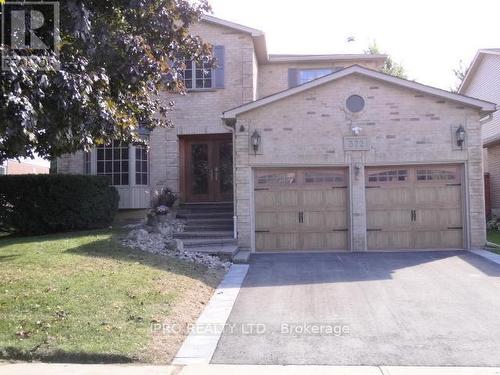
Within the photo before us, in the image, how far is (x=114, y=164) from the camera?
669 inches

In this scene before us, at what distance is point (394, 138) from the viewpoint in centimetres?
1397

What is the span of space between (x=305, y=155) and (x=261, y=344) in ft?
27.4

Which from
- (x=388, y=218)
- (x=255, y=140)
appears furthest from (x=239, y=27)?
(x=388, y=218)

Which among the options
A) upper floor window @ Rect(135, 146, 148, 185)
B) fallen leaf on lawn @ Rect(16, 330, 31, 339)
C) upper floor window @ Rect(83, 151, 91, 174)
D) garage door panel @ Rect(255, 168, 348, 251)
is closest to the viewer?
fallen leaf on lawn @ Rect(16, 330, 31, 339)

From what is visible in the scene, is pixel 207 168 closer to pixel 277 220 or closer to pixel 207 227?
pixel 207 227

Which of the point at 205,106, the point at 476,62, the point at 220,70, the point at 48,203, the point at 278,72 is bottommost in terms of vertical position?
the point at 48,203

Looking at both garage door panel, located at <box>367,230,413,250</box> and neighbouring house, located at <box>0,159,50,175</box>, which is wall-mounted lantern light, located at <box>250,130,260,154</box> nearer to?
garage door panel, located at <box>367,230,413,250</box>

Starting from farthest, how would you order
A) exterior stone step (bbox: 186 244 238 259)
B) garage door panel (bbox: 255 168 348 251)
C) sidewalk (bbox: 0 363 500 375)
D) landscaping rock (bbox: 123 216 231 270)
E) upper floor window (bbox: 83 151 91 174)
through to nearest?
upper floor window (bbox: 83 151 91 174), garage door panel (bbox: 255 168 348 251), exterior stone step (bbox: 186 244 238 259), landscaping rock (bbox: 123 216 231 270), sidewalk (bbox: 0 363 500 375)

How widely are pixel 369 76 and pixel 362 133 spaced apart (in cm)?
152

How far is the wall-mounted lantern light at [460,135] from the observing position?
541 inches

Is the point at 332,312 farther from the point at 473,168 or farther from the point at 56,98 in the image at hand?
the point at 473,168

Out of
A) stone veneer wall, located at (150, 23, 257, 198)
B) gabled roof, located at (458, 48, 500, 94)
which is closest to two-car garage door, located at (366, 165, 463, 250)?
stone veneer wall, located at (150, 23, 257, 198)

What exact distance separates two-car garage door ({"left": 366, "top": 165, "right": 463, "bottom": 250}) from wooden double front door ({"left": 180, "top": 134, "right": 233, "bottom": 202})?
5.52 metres

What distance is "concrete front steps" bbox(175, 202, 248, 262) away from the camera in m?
12.9
